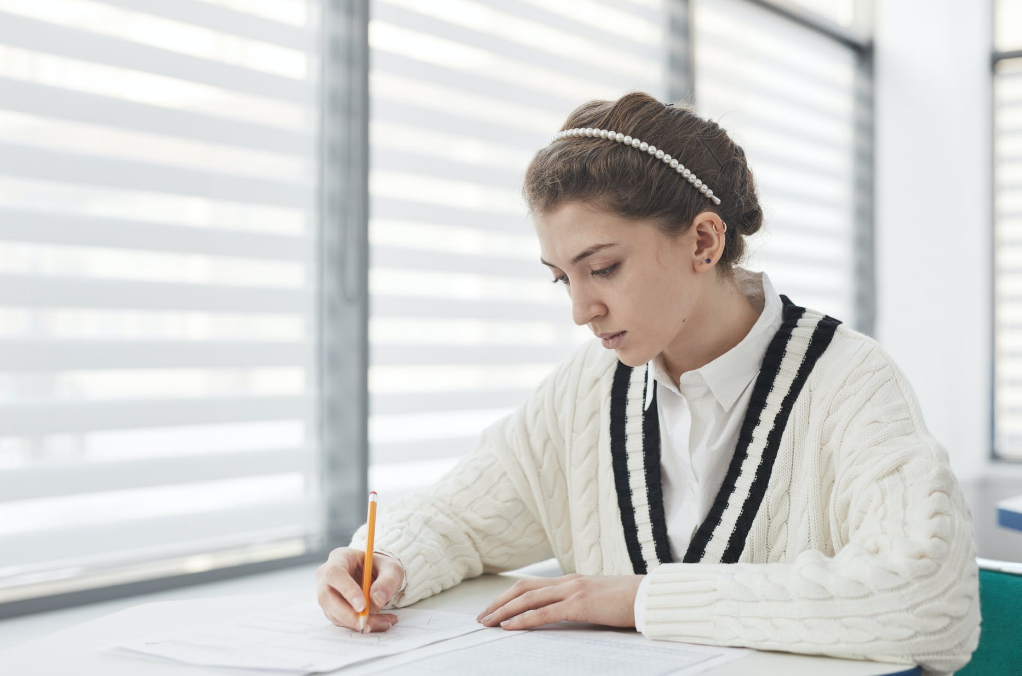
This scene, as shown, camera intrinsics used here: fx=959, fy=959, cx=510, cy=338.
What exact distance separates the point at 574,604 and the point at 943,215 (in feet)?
11.6

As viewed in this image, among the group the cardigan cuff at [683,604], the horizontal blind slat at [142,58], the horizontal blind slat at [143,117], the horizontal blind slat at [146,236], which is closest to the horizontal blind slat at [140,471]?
the horizontal blind slat at [146,236]

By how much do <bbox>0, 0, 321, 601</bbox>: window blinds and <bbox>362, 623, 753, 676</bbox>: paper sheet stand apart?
102cm

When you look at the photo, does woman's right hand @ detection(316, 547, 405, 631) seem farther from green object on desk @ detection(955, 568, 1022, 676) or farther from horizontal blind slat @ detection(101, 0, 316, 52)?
horizontal blind slat @ detection(101, 0, 316, 52)

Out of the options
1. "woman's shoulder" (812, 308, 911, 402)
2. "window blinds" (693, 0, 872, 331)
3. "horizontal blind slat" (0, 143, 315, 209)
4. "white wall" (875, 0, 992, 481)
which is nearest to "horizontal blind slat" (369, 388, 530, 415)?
"horizontal blind slat" (0, 143, 315, 209)

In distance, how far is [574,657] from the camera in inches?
40.2

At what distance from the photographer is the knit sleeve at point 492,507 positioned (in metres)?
1.44

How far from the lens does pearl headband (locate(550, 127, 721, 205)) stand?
1365mm

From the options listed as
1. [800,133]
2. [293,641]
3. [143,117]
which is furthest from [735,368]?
[800,133]

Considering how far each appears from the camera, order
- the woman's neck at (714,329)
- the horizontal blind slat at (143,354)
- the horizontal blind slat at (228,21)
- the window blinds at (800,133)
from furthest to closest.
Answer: the window blinds at (800,133) < the horizontal blind slat at (228,21) < the horizontal blind slat at (143,354) < the woman's neck at (714,329)

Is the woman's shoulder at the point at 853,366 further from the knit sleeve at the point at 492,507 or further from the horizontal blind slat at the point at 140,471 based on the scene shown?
the horizontal blind slat at the point at 140,471

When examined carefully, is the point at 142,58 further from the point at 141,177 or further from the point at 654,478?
the point at 654,478

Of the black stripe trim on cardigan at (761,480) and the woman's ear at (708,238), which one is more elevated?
the woman's ear at (708,238)

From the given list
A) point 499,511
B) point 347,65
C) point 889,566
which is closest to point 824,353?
point 889,566

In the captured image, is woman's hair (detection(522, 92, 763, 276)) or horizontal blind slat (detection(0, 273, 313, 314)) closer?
woman's hair (detection(522, 92, 763, 276))
